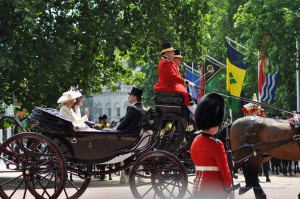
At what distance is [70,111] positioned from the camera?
602 inches

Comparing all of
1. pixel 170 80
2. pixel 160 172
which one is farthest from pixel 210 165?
pixel 170 80

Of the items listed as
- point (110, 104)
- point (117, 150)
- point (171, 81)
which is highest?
point (110, 104)

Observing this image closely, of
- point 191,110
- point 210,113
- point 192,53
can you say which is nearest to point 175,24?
point 192,53

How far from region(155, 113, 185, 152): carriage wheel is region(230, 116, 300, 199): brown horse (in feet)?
7.82

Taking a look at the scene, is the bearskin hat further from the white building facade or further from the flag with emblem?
the white building facade

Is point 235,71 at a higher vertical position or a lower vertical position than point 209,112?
higher

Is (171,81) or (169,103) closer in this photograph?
(169,103)

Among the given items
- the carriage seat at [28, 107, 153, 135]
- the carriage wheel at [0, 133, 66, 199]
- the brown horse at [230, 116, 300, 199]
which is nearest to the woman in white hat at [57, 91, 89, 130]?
the carriage seat at [28, 107, 153, 135]

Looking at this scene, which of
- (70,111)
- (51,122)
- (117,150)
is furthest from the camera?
(70,111)

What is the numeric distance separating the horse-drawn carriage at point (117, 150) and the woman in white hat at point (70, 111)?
211mm

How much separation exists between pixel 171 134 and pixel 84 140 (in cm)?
148

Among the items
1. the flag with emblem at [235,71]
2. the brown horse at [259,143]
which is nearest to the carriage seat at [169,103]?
the brown horse at [259,143]

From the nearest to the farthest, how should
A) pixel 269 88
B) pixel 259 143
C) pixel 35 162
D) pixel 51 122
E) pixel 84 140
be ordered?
1. pixel 35 162
2. pixel 51 122
3. pixel 84 140
4. pixel 259 143
5. pixel 269 88

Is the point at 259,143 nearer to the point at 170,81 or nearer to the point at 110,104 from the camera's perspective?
the point at 170,81
